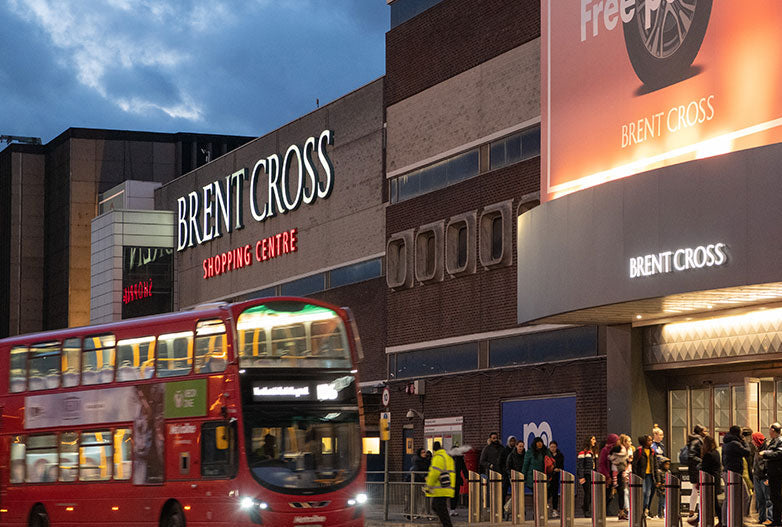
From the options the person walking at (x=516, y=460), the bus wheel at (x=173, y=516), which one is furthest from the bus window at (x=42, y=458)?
the person walking at (x=516, y=460)

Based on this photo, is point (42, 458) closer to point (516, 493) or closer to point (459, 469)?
point (516, 493)

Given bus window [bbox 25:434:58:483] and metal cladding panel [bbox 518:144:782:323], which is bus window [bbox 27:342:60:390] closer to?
bus window [bbox 25:434:58:483]

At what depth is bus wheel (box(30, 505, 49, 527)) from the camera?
91.7ft

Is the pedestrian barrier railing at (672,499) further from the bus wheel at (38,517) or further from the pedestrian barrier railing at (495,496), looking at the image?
the bus wheel at (38,517)

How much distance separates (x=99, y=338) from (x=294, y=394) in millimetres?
5106

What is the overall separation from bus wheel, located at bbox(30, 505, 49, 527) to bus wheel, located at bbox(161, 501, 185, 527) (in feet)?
15.1

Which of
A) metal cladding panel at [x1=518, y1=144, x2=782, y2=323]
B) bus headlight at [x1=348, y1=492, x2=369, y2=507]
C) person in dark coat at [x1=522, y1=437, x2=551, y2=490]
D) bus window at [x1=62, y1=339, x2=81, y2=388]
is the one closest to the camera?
metal cladding panel at [x1=518, y1=144, x2=782, y2=323]

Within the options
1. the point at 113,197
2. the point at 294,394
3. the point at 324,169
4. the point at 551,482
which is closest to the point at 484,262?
the point at 551,482

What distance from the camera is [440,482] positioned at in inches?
998

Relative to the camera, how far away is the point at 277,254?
52969 mm

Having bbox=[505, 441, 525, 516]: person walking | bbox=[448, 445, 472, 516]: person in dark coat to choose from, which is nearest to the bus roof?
bbox=[505, 441, 525, 516]: person walking

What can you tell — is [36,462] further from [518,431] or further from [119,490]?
[518,431]

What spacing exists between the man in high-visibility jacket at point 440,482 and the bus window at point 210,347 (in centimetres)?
516

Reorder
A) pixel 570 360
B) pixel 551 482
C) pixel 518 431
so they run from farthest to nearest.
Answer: pixel 518 431 < pixel 570 360 < pixel 551 482
